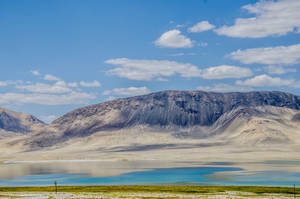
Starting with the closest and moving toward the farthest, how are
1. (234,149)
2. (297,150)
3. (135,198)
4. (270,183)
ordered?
(135,198) → (270,183) → (297,150) → (234,149)

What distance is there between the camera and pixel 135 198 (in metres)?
39.4

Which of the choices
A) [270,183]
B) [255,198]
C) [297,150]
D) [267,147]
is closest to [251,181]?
[270,183]

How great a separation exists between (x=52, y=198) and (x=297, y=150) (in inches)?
6190

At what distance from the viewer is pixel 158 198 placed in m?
40.2

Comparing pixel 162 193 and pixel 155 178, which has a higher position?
pixel 162 193

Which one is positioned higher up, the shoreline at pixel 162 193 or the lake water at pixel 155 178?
the shoreline at pixel 162 193

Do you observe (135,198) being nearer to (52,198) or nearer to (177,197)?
(177,197)

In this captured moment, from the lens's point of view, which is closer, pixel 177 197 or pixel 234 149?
pixel 177 197

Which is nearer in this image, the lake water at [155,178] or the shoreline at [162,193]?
the shoreline at [162,193]

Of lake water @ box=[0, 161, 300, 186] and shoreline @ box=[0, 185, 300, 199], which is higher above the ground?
shoreline @ box=[0, 185, 300, 199]

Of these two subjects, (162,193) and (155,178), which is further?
(155,178)

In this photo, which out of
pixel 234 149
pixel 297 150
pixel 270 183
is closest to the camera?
pixel 270 183

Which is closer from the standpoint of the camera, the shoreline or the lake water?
the shoreline

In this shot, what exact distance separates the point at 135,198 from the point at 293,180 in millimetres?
39682
